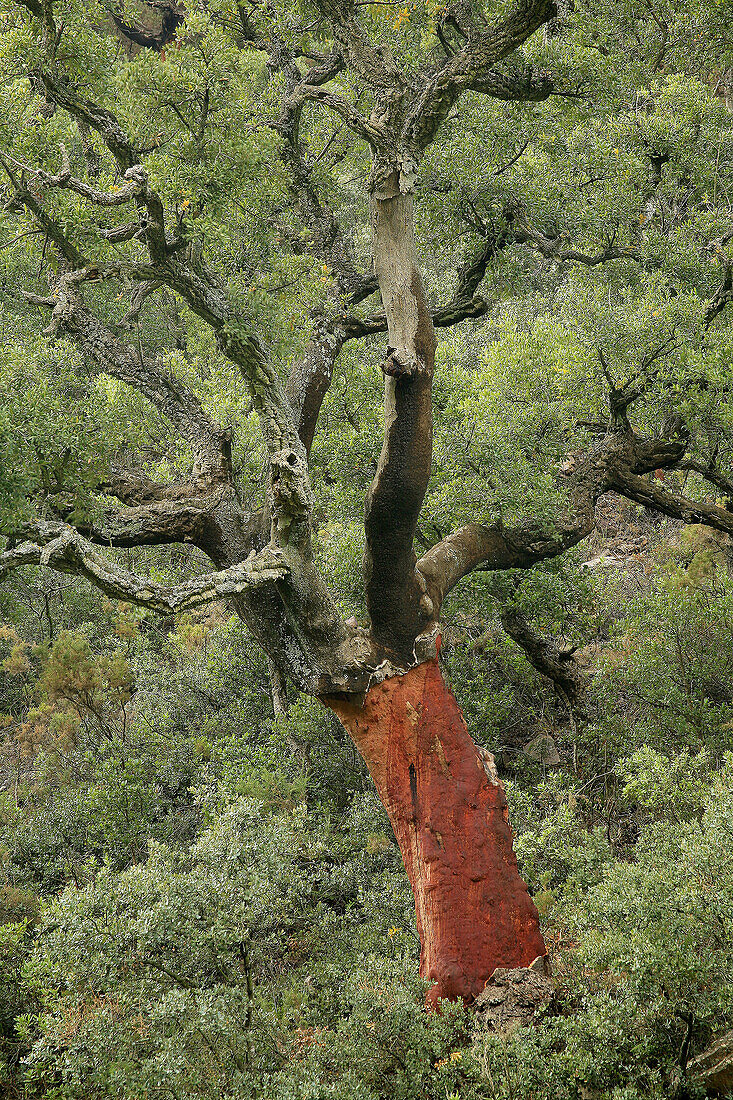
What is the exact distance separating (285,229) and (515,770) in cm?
785

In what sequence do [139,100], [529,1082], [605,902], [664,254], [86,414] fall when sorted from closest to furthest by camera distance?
[529,1082] < [605,902] < [86,414] < [139,100] < [664,254]

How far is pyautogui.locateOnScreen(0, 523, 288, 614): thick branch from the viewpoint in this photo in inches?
227

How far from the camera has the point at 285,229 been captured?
33.3 ft

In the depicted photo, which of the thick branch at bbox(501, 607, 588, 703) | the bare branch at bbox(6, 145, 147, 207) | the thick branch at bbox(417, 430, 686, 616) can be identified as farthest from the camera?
the thick branch at bbox(501, 607, 588, 703)

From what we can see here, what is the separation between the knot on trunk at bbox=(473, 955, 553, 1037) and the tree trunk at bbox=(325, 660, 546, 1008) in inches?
11.2

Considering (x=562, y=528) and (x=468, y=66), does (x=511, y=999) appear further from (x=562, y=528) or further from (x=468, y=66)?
(x=468, y=66)

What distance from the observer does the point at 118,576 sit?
588 cm

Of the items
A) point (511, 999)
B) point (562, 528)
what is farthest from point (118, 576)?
point (562, 528)

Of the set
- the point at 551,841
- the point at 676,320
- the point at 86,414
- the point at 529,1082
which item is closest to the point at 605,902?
the point at 529,1082

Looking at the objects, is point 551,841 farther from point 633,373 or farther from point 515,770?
point 633,373

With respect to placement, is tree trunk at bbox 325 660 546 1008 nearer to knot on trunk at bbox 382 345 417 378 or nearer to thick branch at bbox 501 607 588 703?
knot on trunk at bbox 382 345 417 378

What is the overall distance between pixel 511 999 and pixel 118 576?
14.0ft

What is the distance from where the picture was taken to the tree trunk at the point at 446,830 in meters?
6.12

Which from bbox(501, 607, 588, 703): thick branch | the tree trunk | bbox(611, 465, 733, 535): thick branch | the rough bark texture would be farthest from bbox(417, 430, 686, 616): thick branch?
bbox(501, 607, 588, 703): thick branch
